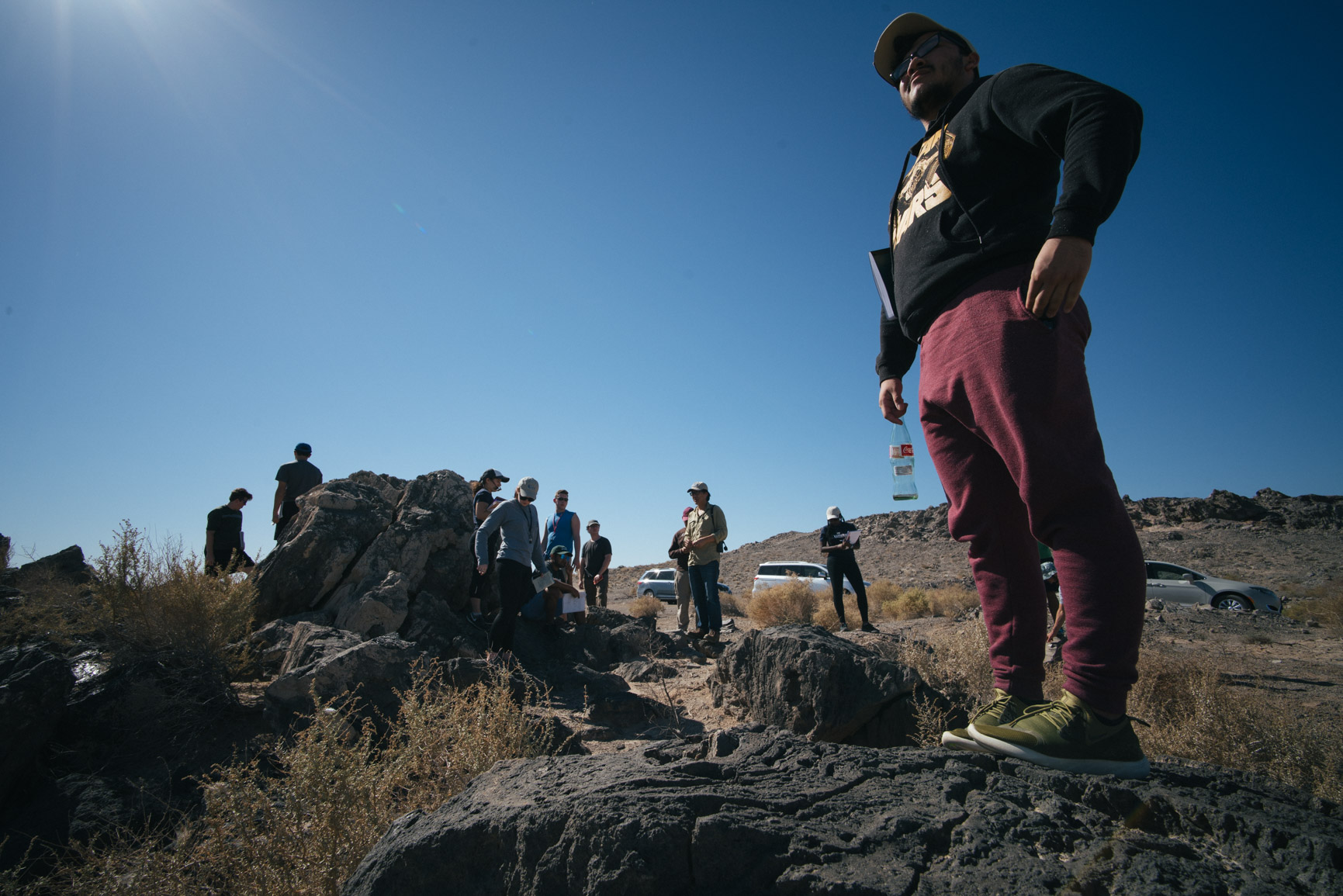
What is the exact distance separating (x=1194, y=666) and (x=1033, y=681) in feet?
14.5

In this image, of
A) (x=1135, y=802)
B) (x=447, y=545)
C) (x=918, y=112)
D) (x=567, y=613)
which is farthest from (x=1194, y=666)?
(x=447, y=545)

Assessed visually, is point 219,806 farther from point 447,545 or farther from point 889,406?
point 447,545

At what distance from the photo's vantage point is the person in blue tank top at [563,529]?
8.54 metres

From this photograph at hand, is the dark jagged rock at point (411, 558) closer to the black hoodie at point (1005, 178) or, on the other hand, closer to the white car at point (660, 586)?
the black hoodie at point (1005, 178)

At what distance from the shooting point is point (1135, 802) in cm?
122

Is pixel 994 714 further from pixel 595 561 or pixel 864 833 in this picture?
pixel 595 561

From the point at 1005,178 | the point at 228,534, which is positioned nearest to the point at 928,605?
the point at 228,534

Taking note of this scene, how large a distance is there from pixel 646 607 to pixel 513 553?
1190 centimetres

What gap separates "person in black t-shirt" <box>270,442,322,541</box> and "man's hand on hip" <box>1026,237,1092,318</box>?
8.85 metres

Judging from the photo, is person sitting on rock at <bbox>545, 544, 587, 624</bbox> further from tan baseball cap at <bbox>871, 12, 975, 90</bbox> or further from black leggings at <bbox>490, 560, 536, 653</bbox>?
tan baseball cap at <bbox>871, 12, 975, 90</bbox>

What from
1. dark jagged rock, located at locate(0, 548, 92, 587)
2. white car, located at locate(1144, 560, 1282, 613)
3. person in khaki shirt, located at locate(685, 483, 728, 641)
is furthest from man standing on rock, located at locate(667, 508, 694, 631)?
white car, located at locate(1144, 560, 1282, 613)

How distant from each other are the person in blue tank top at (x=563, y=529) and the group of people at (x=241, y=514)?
322 centimetres

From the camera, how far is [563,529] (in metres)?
8.67

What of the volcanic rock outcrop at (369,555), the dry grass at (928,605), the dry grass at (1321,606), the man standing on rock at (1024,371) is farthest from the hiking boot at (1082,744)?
the dry grass at (1321,606)
